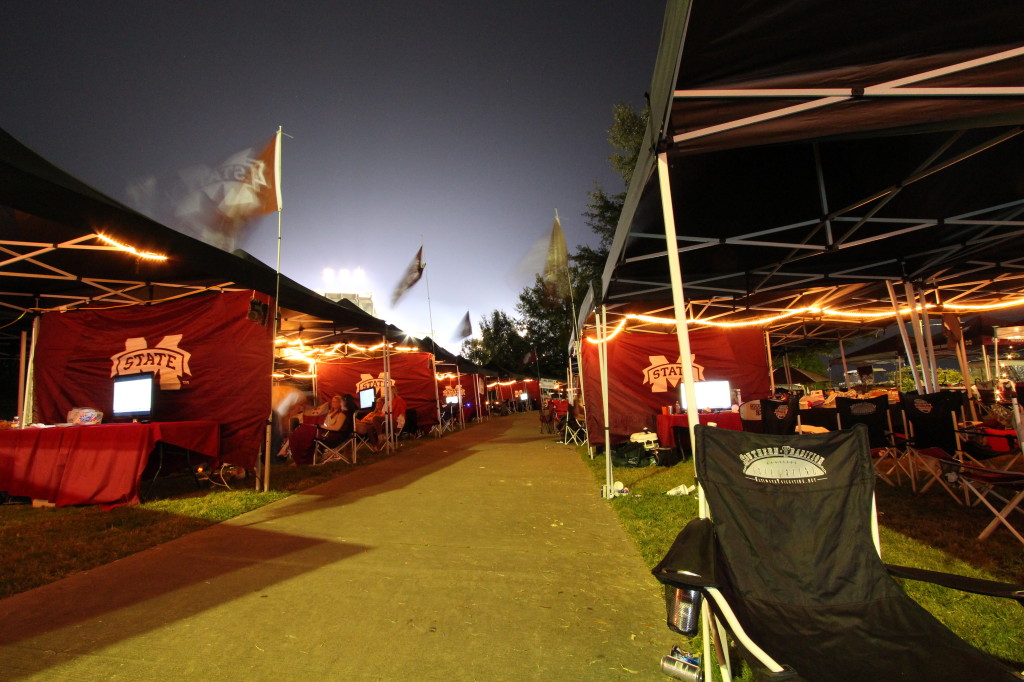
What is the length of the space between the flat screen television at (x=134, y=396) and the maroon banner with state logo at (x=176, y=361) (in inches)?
8.3

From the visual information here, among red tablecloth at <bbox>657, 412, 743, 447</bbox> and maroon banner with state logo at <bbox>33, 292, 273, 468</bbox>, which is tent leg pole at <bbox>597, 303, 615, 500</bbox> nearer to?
red tablecloth at <bbox>657, 412, 743, 447</bbox>

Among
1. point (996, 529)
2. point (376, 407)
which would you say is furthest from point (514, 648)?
point (376, 407)

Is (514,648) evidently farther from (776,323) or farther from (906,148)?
(776,323)

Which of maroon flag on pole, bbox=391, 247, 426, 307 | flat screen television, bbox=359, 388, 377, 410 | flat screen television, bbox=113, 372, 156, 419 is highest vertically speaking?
maroon flag on pole, bbox=391, 247, 426, 307

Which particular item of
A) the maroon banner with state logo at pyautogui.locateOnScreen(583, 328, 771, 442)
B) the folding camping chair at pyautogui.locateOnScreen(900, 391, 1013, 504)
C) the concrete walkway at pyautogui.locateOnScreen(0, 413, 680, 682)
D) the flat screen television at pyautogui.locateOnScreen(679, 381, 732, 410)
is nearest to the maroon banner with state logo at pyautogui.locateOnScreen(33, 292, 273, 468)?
the concrete walkway at pyautogui.locateOnScreen(0, 413, 680, 682)

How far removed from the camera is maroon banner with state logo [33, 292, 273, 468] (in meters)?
5.87

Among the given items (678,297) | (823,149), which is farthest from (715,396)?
(678,297)

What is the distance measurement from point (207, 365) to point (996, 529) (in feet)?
28.3

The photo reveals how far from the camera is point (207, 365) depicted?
6016mm

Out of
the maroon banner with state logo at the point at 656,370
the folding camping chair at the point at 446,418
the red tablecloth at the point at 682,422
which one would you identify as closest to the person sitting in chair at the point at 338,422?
the maroon banner with state logo at the point at 656,370

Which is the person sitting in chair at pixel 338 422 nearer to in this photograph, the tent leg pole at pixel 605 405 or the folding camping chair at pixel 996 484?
the tent leg pole at pixel 605 405

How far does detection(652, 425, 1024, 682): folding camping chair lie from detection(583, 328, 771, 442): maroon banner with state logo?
20.3ft

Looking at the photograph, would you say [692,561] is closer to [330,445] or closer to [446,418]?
[330,445]

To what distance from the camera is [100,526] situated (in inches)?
160
